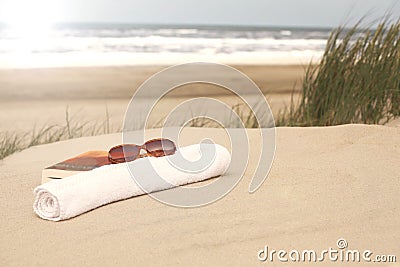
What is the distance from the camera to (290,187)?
2006 mm

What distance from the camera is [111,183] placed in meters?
1.80

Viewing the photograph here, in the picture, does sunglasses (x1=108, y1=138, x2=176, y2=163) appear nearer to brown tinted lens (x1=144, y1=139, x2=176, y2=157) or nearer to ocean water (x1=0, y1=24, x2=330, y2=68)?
brown tinted lens (x1=144, y1=139, x2=176, y2=157)

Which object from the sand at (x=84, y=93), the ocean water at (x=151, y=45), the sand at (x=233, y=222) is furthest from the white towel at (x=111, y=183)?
the ocean water at (x=151, y=45)

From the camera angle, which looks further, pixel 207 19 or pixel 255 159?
pixel 207 19

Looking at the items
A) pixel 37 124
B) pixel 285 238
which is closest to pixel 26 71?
pixel 37 124

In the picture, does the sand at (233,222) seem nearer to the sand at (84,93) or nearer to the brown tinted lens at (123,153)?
the brown tinted lens at (123,153)

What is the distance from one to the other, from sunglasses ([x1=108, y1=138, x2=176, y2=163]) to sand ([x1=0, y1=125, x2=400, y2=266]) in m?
0.16

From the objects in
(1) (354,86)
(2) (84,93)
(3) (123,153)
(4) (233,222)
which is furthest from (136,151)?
(2) (84,93)

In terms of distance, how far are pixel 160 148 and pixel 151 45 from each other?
39.1 feet

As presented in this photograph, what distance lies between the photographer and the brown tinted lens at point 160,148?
2025 millimetres

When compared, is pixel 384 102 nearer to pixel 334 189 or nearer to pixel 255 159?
pixel 255 159

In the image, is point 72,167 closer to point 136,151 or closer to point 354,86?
point 136,151

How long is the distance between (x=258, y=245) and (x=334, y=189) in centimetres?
52

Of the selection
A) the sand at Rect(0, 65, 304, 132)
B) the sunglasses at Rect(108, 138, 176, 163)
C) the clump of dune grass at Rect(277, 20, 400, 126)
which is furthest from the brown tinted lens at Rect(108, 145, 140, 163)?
the sand at Rect(0, 65, 304, 132)
